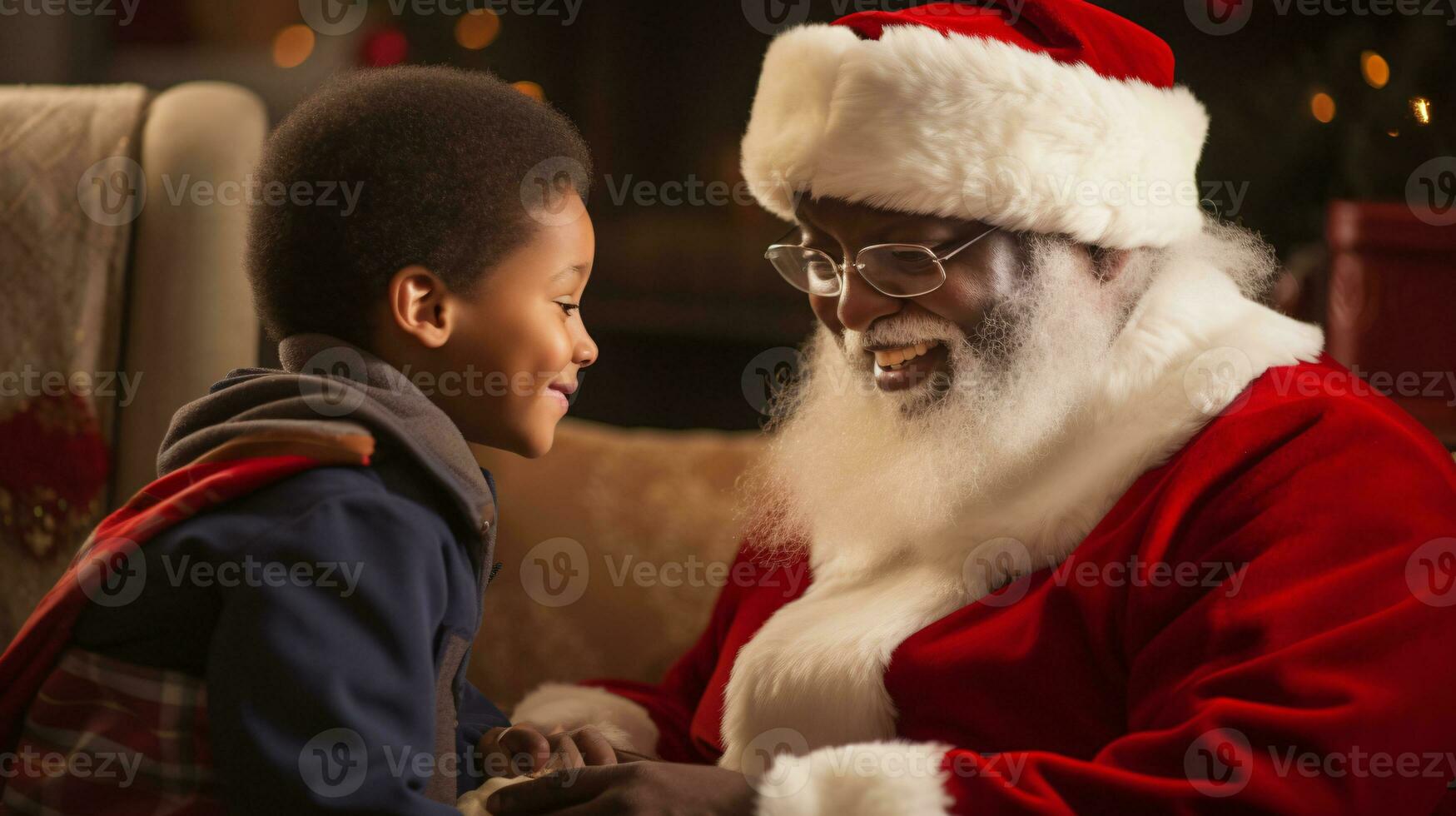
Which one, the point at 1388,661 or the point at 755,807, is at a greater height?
the point at 1388,661

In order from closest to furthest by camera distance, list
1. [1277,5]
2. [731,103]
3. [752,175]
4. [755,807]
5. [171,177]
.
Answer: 1. [755,807]
2. [752,175]
3. [171,177]
4. [1277,5]
5. [731,103]

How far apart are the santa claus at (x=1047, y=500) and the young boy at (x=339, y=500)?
1.01 ft

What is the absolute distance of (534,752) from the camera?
4.33 ft

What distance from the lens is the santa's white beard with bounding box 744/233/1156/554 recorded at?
4.57 feet

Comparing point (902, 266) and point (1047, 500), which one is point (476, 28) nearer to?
point (902, 266)

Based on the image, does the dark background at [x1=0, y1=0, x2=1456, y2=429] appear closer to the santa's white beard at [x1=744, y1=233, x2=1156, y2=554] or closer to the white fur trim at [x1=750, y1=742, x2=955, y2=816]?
the santa's white beard at [x1=744, y1=233, x2=1156, y2=554]

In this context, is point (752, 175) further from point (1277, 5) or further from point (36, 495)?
point (1277, 5)

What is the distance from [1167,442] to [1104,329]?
7.4 inches

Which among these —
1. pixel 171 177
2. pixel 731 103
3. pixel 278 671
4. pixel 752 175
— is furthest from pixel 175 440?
pixel 731 103

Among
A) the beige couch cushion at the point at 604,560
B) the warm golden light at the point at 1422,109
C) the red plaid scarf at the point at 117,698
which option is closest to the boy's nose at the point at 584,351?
the red plaid scarf at the point at 117,698

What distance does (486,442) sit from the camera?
1216 mm

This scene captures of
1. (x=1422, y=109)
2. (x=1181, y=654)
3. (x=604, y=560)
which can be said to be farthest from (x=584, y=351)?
(x=1422, y=109)

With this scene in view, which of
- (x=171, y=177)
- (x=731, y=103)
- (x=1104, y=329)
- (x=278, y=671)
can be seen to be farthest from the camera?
(x=731, y=103)

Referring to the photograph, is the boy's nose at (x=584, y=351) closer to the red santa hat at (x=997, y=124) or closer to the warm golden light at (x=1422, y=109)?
the red santa hat at (x=997, y=124)
